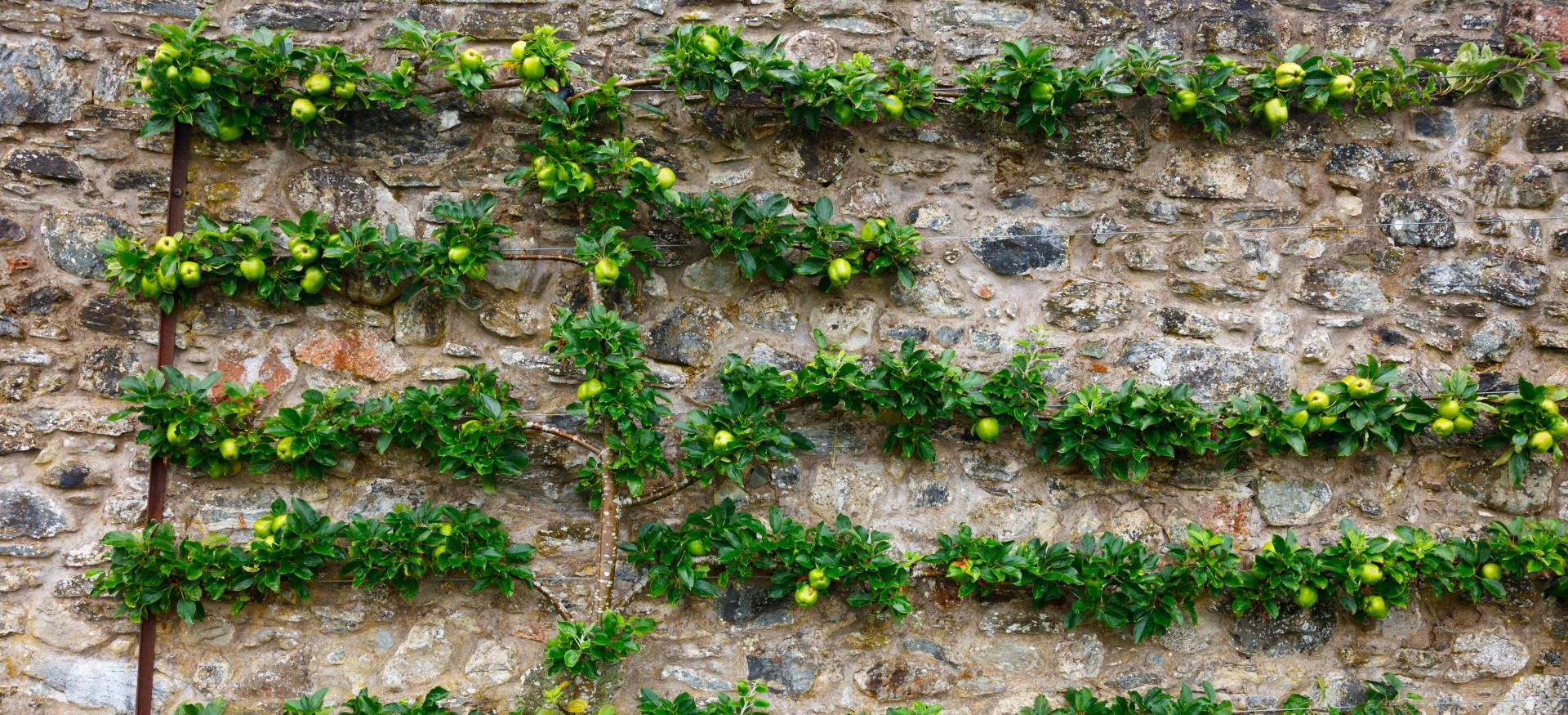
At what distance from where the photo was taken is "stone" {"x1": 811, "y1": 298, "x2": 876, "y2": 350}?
249cm

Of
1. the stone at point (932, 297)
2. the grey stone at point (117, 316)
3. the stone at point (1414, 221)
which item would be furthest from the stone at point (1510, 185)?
the grey stone at point (117, 316)

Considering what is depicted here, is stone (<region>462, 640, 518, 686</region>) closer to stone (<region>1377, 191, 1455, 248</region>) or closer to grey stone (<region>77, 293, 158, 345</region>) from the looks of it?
grey stone (<region>77, 293, 158, 345</region>)

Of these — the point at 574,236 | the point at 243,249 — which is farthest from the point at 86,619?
the point at 574,236

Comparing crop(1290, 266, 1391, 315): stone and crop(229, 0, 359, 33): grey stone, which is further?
crop(1290, 266, 1391, 315): stone

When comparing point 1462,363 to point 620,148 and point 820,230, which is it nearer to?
point 820,230

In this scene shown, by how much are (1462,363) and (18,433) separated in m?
3.70

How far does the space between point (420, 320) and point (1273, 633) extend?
2.40 meters

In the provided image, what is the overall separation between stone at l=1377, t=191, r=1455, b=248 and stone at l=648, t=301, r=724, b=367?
184cm

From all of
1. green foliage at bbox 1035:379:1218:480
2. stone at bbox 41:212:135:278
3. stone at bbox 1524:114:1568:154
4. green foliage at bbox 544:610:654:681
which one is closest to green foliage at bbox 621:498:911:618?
green foliage at bbox 544:610:654:681

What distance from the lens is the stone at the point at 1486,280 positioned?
253 centimetres

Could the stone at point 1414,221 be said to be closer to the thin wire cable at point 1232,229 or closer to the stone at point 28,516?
the thin wire cable at point 1232,229

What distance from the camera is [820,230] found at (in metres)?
2.39

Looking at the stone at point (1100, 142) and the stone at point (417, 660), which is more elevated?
the stone at point (1100, 142)

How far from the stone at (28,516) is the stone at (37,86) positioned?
918 mm
